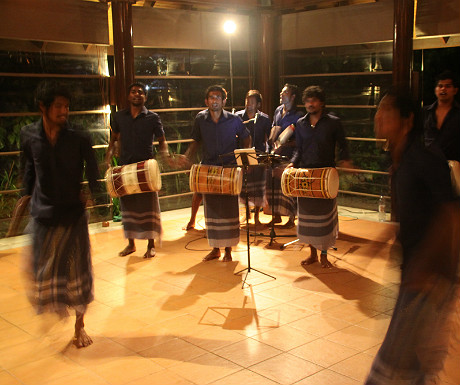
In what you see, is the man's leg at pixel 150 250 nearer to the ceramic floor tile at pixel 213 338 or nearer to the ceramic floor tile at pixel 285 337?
the ceramic floor tile at pixel 213 338

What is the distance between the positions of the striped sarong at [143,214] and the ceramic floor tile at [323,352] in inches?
107

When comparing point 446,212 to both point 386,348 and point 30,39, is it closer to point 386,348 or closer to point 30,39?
point 386,348

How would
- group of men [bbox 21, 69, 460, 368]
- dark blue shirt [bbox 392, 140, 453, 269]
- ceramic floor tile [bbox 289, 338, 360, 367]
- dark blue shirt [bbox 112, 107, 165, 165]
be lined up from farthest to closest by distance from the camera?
dark blue shirt [bbox 112, 107, 165, 165] < ceramic floor tile [bbox 289, 338, 360, 367] < group of men [bbox 21, 69, 460, 368] < dark blue shirt [bbox 392, 140, 453, 269]

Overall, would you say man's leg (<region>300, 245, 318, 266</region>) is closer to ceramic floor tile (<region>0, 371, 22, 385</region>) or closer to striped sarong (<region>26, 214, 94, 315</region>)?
striped sarong (<region>26, 214, 94, 315</region>)

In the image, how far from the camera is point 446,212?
262 cm

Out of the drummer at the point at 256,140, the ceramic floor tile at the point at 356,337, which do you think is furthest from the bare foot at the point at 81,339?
the drummer at the point at 256,140

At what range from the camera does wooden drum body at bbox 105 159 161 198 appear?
5.96 metres

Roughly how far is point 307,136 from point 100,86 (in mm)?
3388

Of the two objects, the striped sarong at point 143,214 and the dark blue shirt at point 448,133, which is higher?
the dark blue shirt at point 448,133

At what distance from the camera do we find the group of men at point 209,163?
2822mm

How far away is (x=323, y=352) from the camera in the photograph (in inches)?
157

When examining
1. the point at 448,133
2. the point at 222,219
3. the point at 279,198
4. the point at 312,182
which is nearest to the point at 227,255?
the point at 222,219

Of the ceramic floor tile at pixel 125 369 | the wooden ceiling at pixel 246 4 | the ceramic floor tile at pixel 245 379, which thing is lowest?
A: the ceramic floor tile at pixel 125 369

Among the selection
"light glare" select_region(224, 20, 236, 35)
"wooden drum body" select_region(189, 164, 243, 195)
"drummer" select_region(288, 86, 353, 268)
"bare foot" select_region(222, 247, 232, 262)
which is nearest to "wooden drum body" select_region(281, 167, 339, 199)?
"drummer" select_region(288, 86, 353, 268)
